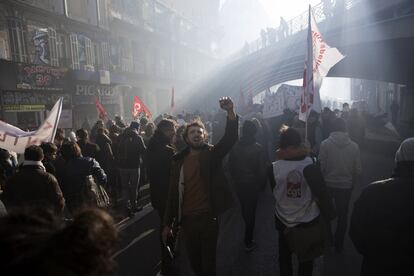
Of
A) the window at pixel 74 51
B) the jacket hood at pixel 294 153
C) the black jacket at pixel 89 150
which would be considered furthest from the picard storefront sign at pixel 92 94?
the jacket hood at pixel 294 153

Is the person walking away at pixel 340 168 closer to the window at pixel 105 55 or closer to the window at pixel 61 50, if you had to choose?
the window at pixel 61 50

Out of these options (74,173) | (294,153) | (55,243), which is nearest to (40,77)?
(74,173)

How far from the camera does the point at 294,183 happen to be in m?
3.30

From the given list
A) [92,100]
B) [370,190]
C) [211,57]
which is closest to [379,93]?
[211,57]

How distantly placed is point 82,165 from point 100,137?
248cm

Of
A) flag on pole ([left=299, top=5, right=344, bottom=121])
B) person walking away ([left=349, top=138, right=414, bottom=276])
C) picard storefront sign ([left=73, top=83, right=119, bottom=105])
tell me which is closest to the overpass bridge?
flag on pole ([left=299, top=5, right=344, bottom=121])

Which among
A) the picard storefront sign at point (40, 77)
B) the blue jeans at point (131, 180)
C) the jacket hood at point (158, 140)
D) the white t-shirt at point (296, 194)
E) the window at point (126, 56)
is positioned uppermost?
the window at point (126, 56)

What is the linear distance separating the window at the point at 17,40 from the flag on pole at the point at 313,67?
18243mm

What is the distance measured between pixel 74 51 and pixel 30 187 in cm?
2323

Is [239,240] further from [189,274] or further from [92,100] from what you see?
[92,100]

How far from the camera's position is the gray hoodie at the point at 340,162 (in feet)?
15.4

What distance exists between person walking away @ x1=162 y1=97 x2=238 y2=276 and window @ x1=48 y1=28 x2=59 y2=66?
21.6 meters

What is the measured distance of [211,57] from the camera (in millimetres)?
60062

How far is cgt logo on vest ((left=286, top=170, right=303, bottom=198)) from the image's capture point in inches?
129
